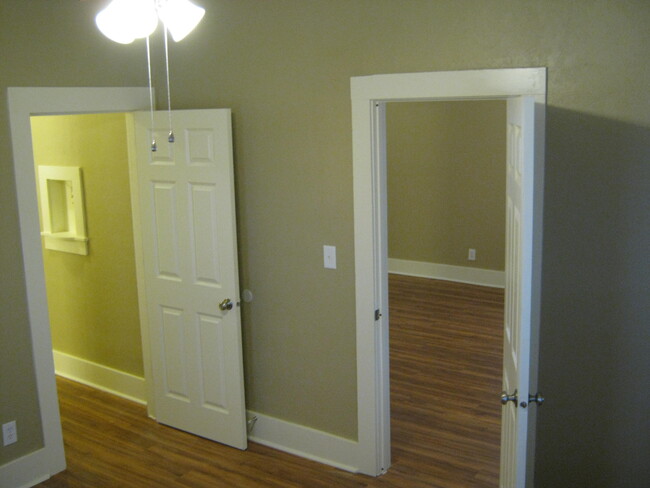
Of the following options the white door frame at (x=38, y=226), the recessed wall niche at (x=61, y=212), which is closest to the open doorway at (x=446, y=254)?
the white door frame at (x=38, y=226)

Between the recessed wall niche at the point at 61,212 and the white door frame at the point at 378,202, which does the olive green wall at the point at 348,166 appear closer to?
the white door frame at the point at 378,202

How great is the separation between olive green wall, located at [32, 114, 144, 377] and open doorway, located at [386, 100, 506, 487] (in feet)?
6.35

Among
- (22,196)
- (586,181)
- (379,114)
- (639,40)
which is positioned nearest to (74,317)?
(22,196)

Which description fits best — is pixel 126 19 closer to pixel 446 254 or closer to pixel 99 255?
pixel 99 255

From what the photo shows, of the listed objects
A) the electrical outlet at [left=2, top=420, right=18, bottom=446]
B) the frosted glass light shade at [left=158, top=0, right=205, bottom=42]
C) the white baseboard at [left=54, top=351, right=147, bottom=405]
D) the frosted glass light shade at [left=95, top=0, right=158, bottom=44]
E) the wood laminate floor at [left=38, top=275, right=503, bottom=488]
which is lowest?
the wood laminate floor at [left=38, top=275, right=503, bottom=488]

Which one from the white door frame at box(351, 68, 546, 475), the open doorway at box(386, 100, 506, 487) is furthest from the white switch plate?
the open doorway at box(386, 100, 506, 487)

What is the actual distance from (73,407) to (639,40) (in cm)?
400

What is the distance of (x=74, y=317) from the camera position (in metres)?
5.08

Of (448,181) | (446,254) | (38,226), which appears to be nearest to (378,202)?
(38,226)

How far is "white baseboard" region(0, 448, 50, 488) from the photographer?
3.66 m

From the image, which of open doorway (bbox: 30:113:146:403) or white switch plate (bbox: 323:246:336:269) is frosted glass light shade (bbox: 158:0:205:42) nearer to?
white switch plate (bbox: 323:246:336:269)

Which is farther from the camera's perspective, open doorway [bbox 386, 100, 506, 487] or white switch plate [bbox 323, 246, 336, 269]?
open doorway [bbox 386, 100, 506, 487]

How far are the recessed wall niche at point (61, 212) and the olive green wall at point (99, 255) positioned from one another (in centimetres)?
5

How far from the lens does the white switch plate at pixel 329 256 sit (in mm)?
3707
